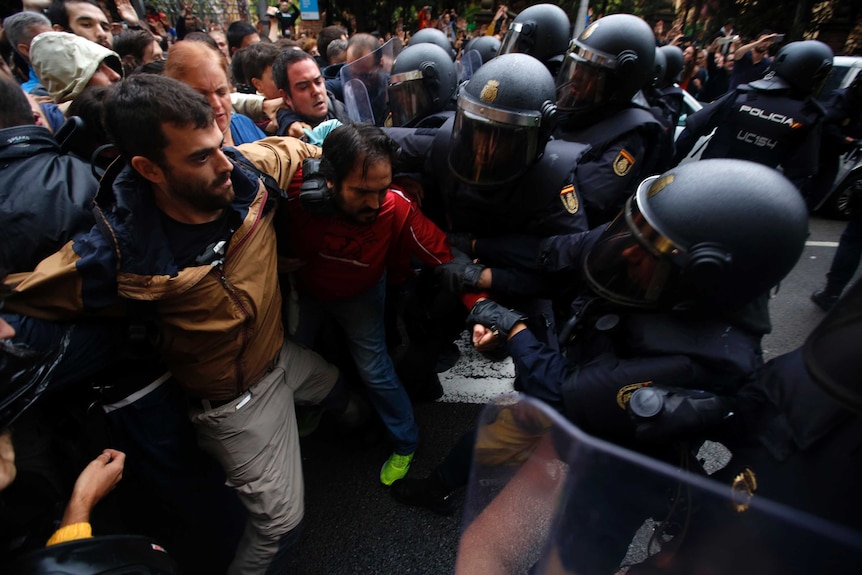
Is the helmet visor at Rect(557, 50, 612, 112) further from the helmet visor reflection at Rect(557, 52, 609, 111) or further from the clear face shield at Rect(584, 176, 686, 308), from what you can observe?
the clear face shield at Rect(584, 176, 686, 308)

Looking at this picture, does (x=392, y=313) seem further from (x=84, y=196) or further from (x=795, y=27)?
(x=795, y=27)

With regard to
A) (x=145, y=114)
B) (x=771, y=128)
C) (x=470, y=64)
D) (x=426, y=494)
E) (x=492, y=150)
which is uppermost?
(x=145, y=114)

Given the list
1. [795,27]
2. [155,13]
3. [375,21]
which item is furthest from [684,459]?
[375,21]

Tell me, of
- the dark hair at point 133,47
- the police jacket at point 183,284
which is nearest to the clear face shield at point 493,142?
the police jacket at point 183,284

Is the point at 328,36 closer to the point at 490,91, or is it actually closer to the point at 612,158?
the point at 612,158

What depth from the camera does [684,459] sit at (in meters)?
1.28

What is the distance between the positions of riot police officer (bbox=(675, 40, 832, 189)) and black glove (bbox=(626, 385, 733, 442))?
3043 mm

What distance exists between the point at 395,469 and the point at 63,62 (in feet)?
7.86

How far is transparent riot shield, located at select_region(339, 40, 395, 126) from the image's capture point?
9.57ft

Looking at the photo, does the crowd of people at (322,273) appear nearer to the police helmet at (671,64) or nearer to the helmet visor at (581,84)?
the helmet visor at (581,84)

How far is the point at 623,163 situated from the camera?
239cm

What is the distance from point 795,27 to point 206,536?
1516 cm

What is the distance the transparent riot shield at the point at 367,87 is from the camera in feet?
9.57

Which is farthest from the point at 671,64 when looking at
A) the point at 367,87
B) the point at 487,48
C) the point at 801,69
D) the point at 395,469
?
the point at 395,469
